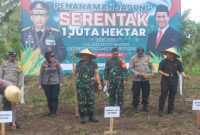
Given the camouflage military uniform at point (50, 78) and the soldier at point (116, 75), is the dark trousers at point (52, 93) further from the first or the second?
the soldier at point (116, 75)

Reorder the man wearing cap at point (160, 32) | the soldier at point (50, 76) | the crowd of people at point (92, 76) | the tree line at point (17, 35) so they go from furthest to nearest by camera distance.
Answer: the tree line at point (17, 35) → the man wearing cap at point (160, 32) → the soldier at point (50, 76) → the crowd of people at point (92, 76)

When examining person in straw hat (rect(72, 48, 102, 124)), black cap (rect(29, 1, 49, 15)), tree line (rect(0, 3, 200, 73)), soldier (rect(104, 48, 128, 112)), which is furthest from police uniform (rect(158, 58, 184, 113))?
black cap (rect(29, 1, 49, 15))

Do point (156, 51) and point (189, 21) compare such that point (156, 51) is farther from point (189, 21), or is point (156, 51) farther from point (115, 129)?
point (189, 21)

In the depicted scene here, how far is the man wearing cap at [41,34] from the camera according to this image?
8.10m

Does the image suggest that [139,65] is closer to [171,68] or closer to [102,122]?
[171,68]

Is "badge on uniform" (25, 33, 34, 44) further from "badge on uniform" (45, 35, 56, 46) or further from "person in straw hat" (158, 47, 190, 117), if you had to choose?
"person in straw hat" (158, 47, 190, 117)

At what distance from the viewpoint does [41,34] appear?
26.9 ft

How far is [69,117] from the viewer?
23.4ft

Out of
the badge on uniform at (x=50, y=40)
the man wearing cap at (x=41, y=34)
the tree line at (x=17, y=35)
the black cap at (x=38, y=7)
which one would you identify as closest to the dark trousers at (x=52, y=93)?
the man wearing cap at (x=41, y=34)

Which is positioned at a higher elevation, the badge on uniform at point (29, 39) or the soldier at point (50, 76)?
the badge on uniform at point (29, 39)

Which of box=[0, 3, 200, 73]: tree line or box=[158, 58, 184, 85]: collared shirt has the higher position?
box=[0, 3, 200, 73]: tree line

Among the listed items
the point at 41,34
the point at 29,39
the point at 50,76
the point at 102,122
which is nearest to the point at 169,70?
the point at 102,122

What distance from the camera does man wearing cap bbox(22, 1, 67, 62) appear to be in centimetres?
810

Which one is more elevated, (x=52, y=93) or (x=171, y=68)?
(x=171, y=68)
